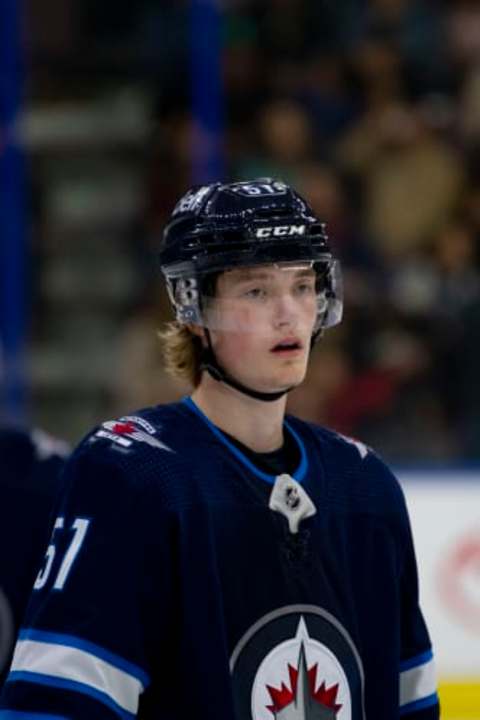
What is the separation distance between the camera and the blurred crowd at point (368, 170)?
4633 mm

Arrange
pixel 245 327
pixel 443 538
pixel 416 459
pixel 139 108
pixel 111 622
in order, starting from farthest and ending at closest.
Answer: pixel 139 108 → pixel 416 459 → pixel 443 538 → pixel 245 327 → pixel 111 622

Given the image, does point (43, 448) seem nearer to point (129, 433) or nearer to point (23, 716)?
point (129, 433)

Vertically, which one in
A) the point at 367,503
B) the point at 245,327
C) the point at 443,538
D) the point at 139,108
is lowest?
the point at 443,538

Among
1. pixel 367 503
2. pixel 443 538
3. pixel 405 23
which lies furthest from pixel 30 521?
pixel 405 23

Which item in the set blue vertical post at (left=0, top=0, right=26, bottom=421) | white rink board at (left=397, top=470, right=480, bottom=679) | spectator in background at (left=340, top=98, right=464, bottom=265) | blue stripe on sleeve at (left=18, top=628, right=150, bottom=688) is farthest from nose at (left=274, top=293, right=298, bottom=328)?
blue vertical post at (left=0, top=0, right=26, bottom=421)

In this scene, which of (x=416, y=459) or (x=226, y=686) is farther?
(x=416, y=459)

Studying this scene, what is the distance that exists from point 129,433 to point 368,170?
10.2 ft

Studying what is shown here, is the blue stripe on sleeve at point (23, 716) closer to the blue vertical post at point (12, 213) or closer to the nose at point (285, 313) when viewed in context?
the nose at point (285, 313)

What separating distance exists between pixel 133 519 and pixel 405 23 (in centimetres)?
329

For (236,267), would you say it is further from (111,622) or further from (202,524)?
(111,622)

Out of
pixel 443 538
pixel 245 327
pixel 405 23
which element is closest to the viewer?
pixel 245 327

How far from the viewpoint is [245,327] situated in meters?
1.92

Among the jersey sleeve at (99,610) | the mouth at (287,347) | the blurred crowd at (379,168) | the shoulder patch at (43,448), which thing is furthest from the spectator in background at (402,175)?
the jersey sleeve at (99,610)

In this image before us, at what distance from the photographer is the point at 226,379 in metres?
1.94
